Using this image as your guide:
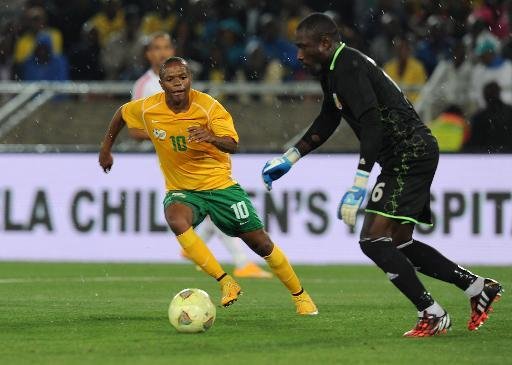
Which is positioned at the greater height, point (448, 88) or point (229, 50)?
point (229, 50)

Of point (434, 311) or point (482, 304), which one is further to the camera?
point (482, 304)

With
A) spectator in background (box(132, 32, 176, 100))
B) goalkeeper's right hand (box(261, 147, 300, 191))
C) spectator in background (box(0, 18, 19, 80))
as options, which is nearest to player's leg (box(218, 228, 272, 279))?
spectator in background (box(132, 32, 176, 100))

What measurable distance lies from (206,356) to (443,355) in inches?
52.5

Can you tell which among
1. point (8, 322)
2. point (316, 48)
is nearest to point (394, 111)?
point (316, 48)

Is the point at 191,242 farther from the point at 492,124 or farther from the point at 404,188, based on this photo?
the point at 492,124

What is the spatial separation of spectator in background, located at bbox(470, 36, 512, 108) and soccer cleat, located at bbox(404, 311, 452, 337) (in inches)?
367

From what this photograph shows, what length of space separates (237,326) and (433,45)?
33.8 ft

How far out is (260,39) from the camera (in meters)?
18.4

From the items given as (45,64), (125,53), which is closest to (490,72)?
(125,53)

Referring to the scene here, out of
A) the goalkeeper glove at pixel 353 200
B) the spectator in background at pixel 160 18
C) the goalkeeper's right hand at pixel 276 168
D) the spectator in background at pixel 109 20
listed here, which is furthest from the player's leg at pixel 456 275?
the spectator in background at pixel 109 20

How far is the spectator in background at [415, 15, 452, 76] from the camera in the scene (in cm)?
1825

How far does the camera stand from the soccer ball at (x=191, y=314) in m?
8.35

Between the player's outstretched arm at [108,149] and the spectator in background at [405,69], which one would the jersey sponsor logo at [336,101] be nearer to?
the player's outstretched arm at [108,149]

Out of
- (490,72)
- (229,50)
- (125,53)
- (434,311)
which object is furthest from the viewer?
(125,53)
